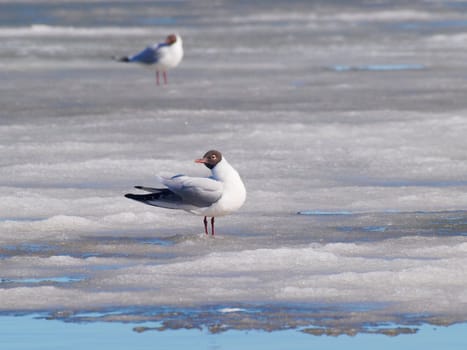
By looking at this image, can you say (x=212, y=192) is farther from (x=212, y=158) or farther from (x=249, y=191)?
(x=249, y=191)

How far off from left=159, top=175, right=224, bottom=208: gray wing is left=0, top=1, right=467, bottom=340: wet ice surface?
9.7 inches

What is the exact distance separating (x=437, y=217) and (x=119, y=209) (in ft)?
6.89

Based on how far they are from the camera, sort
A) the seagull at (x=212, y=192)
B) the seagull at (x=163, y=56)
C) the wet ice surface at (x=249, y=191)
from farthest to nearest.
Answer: the seagull at (x=163, y=56) → the seagull at (x=212, y=192) → the wet ice surface at (x=249, y=191)

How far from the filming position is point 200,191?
820 cm

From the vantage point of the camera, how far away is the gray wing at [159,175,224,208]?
8180mm

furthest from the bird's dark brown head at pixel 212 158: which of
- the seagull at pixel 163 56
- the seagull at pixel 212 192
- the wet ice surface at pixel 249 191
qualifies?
the seagull at pixel 163 56

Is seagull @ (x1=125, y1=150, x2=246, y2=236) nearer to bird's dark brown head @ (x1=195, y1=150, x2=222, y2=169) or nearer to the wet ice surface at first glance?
bird's dark brown head @ (x1=195, y1=150, x2=222, y2=169)

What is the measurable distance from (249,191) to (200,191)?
191 centimetres

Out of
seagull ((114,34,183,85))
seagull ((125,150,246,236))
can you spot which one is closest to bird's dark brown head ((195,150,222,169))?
seagull ((125,150,246,236))

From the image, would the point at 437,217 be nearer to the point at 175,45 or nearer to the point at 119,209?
the point at 119,209

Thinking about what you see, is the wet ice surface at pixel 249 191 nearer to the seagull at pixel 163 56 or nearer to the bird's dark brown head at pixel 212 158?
the seagull at pixel 163 56

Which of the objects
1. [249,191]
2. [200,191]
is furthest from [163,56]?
[200,191]

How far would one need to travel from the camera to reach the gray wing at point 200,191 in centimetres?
818

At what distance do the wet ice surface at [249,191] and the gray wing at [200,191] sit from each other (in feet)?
0.81
